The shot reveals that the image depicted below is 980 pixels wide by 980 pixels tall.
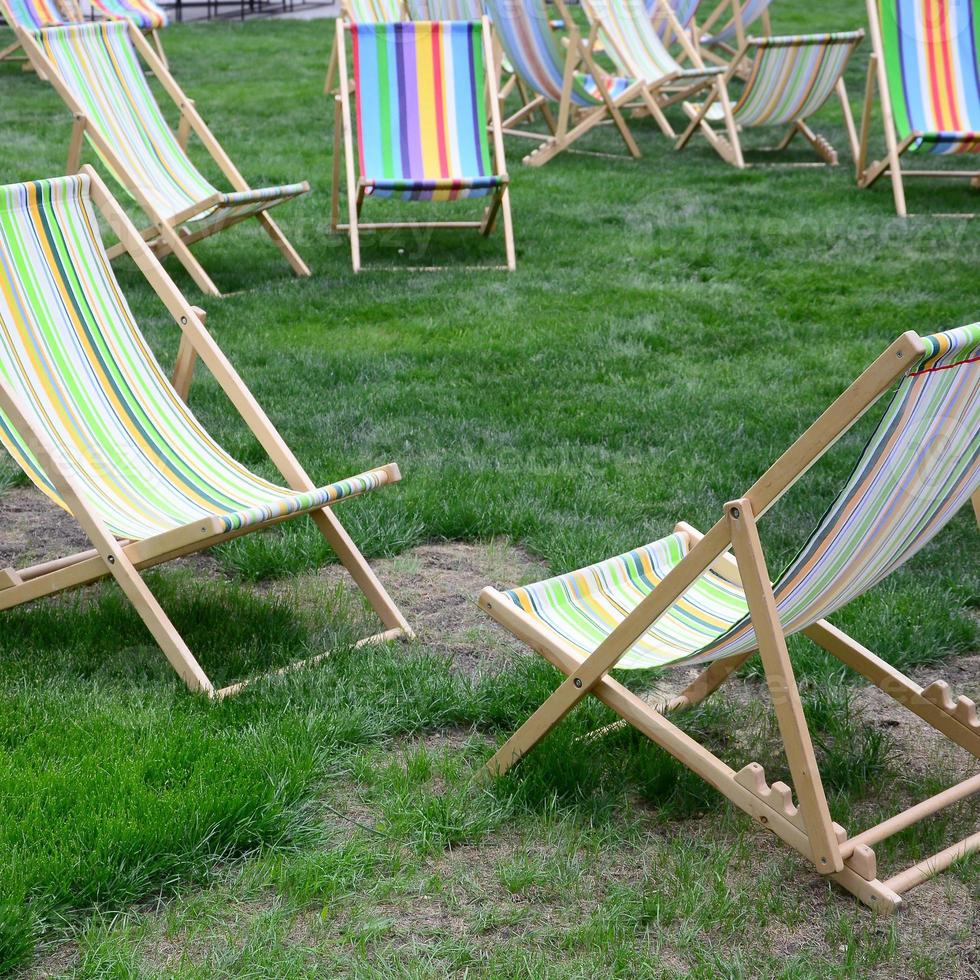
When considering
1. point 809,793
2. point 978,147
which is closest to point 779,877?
point 809,793

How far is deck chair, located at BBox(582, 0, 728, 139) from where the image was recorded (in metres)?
8.92

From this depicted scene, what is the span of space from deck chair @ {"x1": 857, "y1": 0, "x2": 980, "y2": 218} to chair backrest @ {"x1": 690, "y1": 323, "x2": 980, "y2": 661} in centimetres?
559

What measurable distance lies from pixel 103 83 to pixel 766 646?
5.22m

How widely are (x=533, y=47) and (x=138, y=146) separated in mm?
3402

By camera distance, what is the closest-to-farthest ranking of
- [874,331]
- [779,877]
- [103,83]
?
[779,877], [874,331], [103,83]

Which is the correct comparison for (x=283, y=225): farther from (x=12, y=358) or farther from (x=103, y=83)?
(x=12, y=358)

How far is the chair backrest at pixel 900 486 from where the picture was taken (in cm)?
197

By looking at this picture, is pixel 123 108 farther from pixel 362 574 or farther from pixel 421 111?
pixel 362 574

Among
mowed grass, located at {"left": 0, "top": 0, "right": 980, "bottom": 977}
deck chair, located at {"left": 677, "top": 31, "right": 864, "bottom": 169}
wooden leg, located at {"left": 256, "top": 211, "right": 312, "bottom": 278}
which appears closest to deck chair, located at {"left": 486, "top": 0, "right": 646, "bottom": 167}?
deck chair, located at {"left": 677, "top": 31, "right": 864, "bottom": 169}

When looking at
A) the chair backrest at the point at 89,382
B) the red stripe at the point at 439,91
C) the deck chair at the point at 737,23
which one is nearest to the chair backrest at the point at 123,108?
the red stripe at the point at 439,91

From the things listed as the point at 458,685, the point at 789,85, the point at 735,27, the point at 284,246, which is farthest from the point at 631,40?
the point at 458,685

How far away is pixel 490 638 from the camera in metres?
3.27

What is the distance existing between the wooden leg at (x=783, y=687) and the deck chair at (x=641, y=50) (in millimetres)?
7205

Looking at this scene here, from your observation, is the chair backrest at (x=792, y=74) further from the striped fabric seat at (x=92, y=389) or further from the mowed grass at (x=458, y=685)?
the striped fabric seat at (x=92, y=389)
